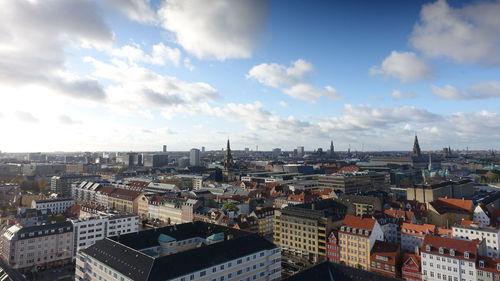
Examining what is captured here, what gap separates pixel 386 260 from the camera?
75625 millimetres

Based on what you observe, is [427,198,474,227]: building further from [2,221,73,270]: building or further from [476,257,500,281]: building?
[2,221,73,270]: building

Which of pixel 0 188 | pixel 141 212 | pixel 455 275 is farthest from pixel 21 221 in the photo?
pixel 455 275

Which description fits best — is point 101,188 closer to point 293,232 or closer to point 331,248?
point 293,232

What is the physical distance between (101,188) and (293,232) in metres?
125

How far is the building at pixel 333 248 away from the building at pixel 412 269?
1692 cm

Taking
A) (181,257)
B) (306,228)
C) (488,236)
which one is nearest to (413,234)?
(488,236)

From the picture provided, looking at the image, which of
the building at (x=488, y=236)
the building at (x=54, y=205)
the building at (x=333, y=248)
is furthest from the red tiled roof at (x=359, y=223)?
the building at (x=54, y=205)

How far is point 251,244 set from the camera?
213 ft

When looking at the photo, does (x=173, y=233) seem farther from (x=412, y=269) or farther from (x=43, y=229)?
(x=412, y=269)

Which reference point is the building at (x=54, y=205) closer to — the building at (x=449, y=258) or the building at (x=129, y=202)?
the building at (x=129, y=202)

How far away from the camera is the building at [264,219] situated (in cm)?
11275

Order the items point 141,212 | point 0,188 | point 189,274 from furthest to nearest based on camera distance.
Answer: point 0,188 → point 141,212 → point 189,274

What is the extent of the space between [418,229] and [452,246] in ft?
60.6

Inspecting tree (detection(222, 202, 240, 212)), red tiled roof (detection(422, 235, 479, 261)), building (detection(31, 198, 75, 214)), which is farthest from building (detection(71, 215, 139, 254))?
red tiled roof (detection(422, 235, 479, 261))
